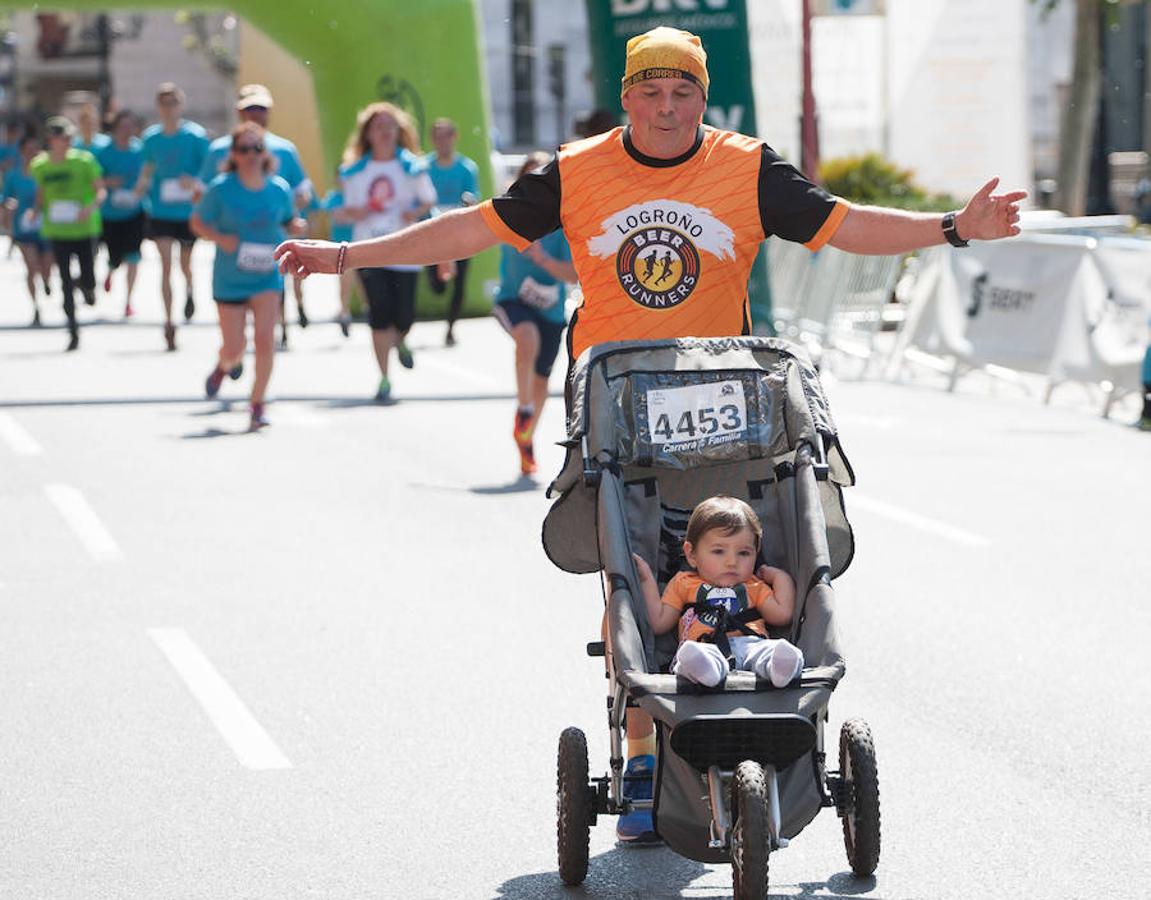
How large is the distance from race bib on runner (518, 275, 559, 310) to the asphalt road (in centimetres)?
99

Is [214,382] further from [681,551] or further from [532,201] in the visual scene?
[681,551]

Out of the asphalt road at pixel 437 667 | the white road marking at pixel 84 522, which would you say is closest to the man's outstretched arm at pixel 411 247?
the asphalt road at pixel 437 667

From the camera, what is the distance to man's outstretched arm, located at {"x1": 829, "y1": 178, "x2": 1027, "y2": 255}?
5555 mm

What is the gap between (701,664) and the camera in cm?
481

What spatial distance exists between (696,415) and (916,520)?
19.2ft

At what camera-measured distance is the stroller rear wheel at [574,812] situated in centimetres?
527

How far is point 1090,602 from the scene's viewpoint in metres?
8.96

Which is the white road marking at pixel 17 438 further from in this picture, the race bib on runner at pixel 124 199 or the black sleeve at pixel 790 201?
the black sleeve at pixel 790 201

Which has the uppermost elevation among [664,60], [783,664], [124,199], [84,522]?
[664,60]

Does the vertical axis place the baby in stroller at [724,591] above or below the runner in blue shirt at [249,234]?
above

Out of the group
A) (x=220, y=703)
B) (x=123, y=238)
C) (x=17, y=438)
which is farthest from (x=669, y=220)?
(x=123, y=238)

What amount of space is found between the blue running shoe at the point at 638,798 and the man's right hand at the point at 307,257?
147 centimetres

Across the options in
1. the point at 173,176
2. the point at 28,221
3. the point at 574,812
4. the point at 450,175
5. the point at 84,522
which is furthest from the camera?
the point at 28,221

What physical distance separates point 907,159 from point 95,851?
27.2 metres
